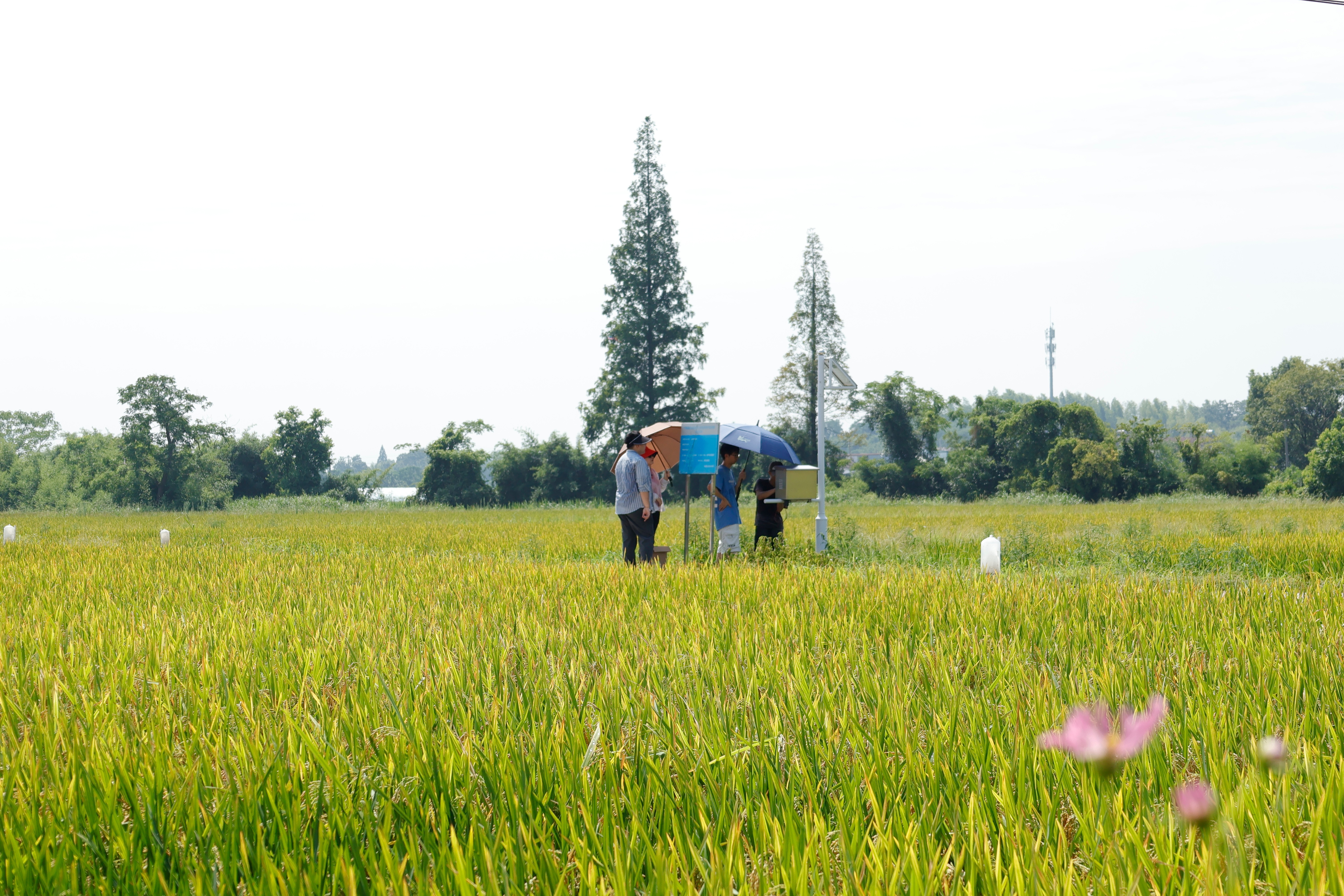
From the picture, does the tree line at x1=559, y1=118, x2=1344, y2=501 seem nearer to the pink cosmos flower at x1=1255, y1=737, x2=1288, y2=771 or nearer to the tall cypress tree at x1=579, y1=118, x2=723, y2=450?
the tall cypress tree at x1=579, y1=118, x2=723, y2=450

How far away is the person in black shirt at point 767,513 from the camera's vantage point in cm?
1006

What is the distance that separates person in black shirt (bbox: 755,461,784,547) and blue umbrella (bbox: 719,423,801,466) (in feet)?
0.42

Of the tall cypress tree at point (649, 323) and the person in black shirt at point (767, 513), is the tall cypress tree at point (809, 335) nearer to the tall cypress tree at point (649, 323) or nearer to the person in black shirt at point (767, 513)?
the tall cypress tree at point (649, 323)

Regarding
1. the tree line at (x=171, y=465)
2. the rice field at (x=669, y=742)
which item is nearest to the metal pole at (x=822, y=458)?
the rice field at (x=669, y=742)

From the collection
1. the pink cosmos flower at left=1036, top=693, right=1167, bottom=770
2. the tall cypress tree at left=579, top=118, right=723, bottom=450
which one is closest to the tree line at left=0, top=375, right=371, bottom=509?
the tall cypress tree at left=579, top=118, right=723, bottom=450

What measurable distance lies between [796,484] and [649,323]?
32839 millimetres

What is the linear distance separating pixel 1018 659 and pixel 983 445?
47.5m

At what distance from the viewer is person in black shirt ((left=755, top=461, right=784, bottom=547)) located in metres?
10.1

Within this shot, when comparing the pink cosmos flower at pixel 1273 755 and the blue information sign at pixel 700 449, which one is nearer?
the pink cosmos flower at pixel 1273 755

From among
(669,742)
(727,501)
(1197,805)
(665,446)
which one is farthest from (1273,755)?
(665,446)

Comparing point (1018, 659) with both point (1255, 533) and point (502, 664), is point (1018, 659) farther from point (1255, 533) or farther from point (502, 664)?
point (1255, 533)

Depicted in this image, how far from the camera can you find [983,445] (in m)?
48.9

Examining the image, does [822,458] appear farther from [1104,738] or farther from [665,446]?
[1104,738]

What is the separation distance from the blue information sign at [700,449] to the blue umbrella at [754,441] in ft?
1.34
